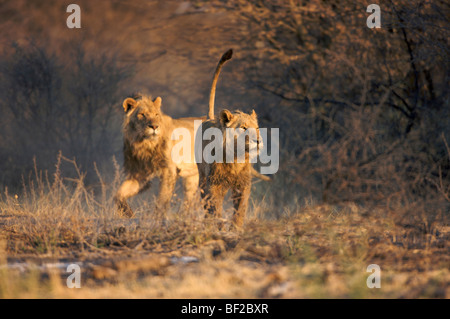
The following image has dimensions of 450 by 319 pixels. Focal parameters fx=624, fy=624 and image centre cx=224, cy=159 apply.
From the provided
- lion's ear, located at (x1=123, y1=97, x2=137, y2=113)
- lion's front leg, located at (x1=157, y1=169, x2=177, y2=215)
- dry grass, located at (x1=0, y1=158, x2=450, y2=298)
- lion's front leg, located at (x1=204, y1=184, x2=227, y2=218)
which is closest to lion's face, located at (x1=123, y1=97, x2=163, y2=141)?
lion's ear, located at (x1=123, y1=97, x2=137, y2=113)

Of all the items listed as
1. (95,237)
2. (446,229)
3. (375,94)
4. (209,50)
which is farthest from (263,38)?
(95,237)

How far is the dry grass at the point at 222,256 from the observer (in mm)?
3631

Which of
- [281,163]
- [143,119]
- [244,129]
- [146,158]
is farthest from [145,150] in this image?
[281,163]

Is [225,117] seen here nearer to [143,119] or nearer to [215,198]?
[215,198]

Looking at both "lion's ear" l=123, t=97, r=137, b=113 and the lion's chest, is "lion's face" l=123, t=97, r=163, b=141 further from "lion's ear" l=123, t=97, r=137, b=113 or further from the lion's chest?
the lion's chest

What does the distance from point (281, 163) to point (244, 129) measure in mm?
5138

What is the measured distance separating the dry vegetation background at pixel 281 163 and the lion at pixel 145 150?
0.51 meters

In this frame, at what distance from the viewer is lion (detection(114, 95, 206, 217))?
21.8 feet

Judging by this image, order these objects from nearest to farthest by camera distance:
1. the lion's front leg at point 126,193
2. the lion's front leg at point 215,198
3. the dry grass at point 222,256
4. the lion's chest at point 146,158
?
the dry grass at point 222,256 → the lion's front leg at point 215,198 → the lion's front leg at point 126,193 → the lion's chest at point 146,158

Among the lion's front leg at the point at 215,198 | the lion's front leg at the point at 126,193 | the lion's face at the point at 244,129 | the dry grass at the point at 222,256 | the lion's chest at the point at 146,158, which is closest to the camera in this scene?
the dry grass at the point at 222,256

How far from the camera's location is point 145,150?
22.2ft

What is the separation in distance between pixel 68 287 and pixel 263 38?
766 centimetres

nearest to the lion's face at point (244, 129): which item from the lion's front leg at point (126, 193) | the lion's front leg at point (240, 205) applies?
the lion's front leg at point (240, 205)

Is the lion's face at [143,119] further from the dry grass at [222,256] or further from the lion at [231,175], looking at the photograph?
the dry grass at [222,256]
